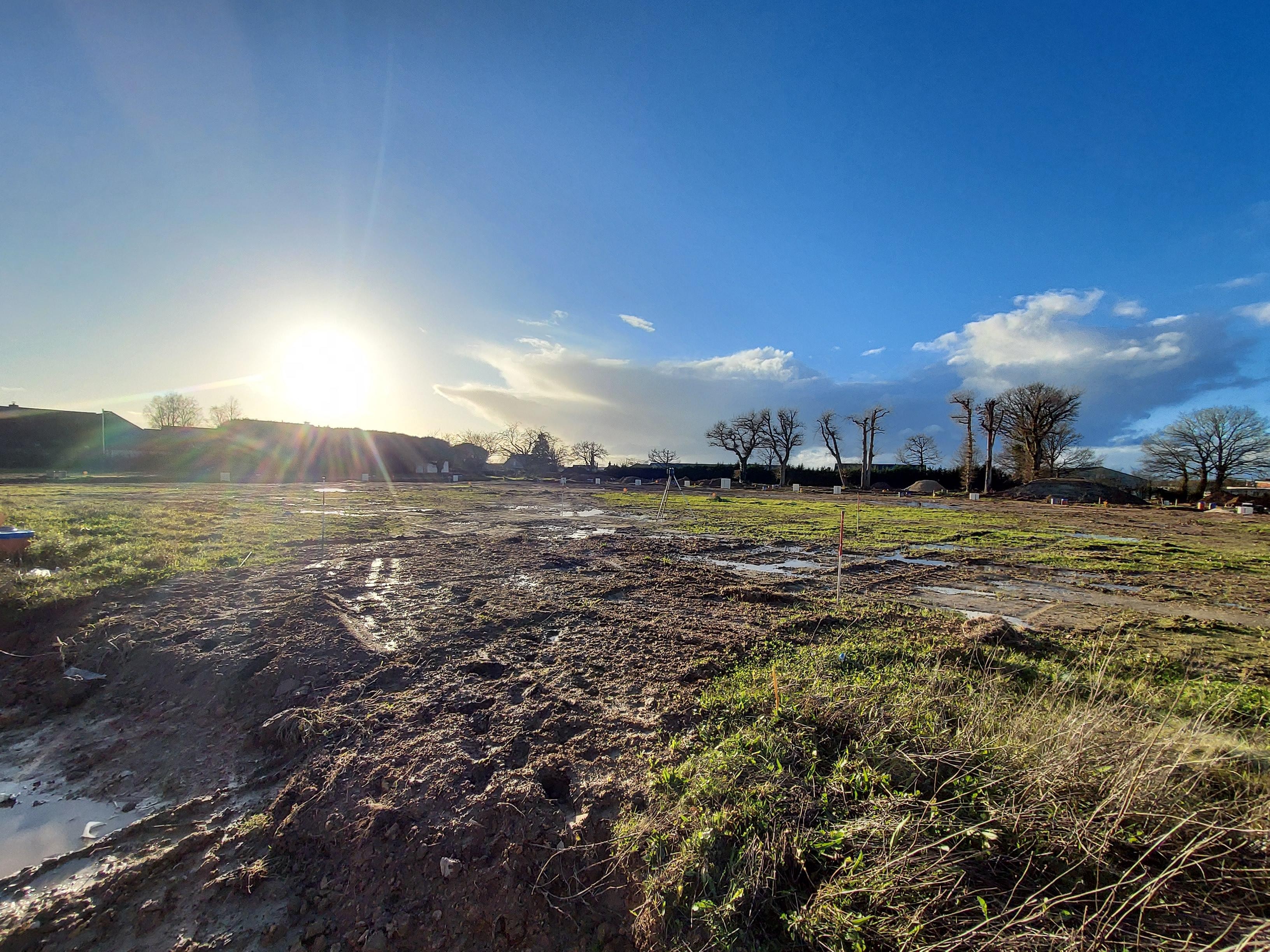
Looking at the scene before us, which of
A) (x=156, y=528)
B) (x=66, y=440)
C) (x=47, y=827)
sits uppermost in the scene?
(x=66, y=440)

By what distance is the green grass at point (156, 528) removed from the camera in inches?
267

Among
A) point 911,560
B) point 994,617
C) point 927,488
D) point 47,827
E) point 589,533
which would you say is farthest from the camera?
point 927,488

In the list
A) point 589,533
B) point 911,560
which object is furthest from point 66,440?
point 911,560

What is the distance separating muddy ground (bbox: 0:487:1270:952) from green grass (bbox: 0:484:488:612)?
87cm

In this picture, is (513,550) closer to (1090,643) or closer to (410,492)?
(1090,643)

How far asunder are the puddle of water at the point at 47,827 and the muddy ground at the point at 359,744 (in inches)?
0.6

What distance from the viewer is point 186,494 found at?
2364 centimetres

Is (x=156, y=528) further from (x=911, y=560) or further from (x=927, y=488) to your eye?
(x=927, y=488)

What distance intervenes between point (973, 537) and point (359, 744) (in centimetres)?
1638

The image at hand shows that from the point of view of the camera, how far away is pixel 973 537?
14.5 metres

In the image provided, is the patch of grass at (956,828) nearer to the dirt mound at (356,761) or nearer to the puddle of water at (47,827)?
the dirt mound at (356,761)

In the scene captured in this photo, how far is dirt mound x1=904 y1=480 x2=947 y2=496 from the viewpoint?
45656 mm

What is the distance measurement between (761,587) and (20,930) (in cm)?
734

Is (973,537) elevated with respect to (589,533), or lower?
elevated
